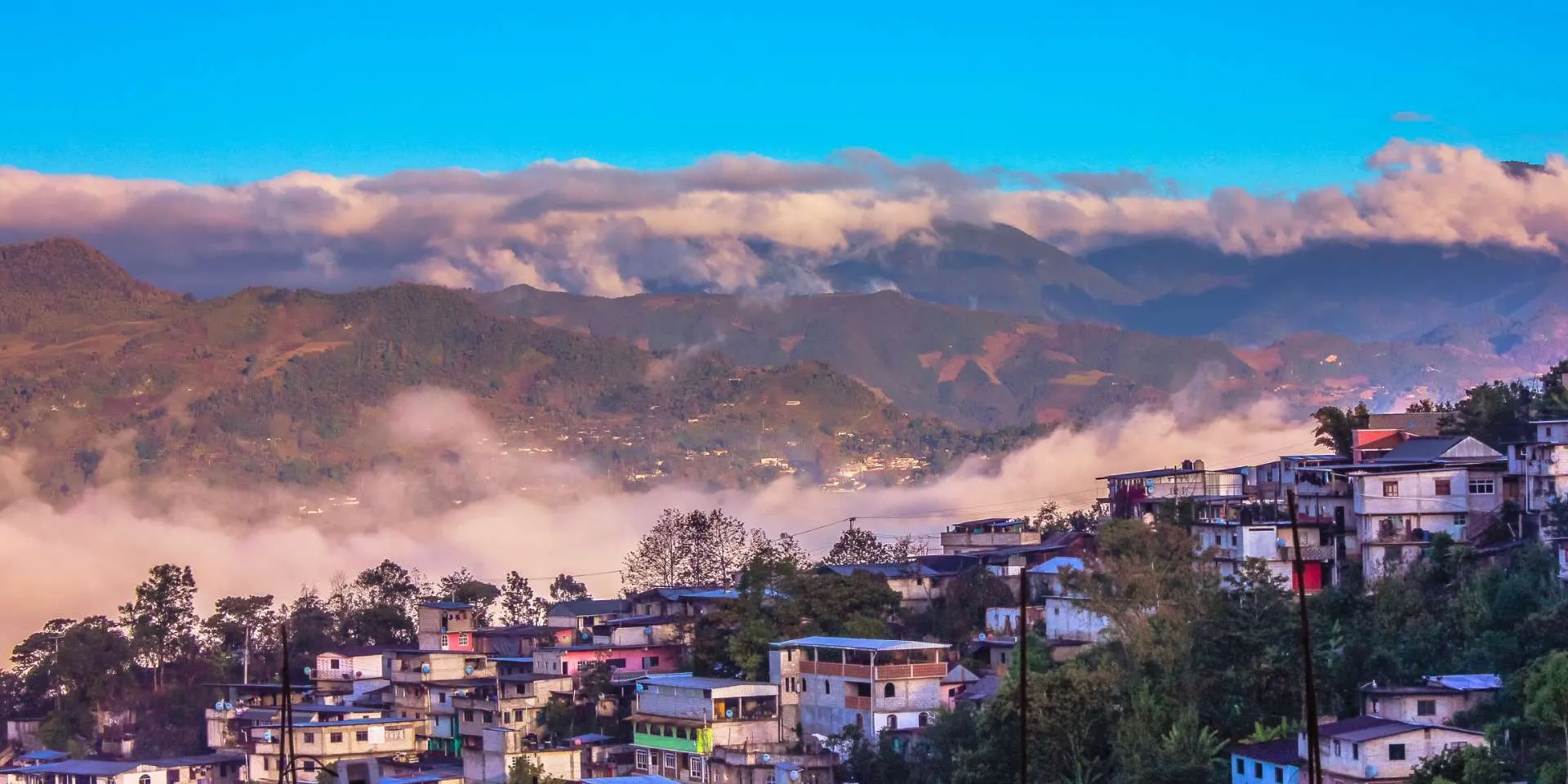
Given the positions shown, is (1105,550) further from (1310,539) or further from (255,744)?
(255,744)

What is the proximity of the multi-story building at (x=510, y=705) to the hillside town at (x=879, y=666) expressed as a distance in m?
0.06

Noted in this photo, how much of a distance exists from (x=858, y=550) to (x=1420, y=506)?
22.6m

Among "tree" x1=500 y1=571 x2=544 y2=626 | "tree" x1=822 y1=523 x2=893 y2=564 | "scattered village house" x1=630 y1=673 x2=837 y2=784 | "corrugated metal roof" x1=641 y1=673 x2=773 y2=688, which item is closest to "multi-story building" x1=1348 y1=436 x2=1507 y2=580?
"scattered village house" x1=630 y1=673 x2=837 y2=784

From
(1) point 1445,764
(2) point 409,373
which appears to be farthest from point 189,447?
(1) point 1445,764

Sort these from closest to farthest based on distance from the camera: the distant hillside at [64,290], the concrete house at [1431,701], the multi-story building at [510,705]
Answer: the concrete house at [1431,701] < the multi-story building at [510,705] < the distant hillside at [64,290]

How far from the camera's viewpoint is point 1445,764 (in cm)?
2825

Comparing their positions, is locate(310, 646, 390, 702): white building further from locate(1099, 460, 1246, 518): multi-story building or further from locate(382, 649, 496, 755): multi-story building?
locate(1099, 460, 1246, 518): multi-story building

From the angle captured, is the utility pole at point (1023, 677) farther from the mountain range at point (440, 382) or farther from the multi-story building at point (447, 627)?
the mountain range at point (440, 382)

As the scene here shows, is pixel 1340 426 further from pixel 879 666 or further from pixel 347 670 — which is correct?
pixel 347 670

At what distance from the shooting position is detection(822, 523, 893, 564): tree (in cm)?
6028


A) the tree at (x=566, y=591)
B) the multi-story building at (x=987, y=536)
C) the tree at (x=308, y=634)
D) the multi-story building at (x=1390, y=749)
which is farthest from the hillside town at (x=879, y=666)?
the tree at (x=566, y=591)

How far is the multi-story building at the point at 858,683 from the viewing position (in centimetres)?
4009

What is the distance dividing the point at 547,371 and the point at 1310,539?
118 meters

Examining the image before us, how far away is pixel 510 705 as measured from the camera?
46469mm
